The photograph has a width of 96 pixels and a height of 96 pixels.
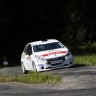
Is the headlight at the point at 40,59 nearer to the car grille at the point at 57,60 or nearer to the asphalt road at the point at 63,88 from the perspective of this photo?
the car grille at the point at 57,60

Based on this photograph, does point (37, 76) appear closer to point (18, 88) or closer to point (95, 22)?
point (18, 88)

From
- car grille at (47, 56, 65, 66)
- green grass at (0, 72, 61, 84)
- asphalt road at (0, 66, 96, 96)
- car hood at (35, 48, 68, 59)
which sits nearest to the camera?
asphalt road at (0, 66, 96, 96)

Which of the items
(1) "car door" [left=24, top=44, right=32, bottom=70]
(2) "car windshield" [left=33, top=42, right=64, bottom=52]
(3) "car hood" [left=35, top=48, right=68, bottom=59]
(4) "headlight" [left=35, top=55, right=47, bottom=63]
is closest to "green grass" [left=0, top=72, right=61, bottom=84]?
(4) "headlight" [left=35, top=55, right=47, bottom=63]

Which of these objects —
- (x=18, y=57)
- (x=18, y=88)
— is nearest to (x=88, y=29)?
(x=18, y=57)

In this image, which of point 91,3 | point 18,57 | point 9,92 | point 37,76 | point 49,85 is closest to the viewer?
point 9,92

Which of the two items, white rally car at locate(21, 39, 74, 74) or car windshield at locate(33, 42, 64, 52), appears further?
car windshield at locate(33, 42, 64, 52)

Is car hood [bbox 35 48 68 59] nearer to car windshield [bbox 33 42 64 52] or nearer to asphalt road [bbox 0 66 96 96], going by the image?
→ car windshield [bbox 33 42 64 52]

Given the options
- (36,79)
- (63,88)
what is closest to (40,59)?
(36,79)

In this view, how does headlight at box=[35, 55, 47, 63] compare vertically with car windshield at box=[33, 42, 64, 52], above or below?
below

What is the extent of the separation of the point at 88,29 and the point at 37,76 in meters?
26.8

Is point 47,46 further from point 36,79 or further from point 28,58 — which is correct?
point 36,79

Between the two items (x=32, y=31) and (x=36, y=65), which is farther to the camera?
(x=32, y=31)

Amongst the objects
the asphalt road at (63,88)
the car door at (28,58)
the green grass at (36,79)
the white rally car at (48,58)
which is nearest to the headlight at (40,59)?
the white rally car at (48,58)

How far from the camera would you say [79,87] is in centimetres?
1564
